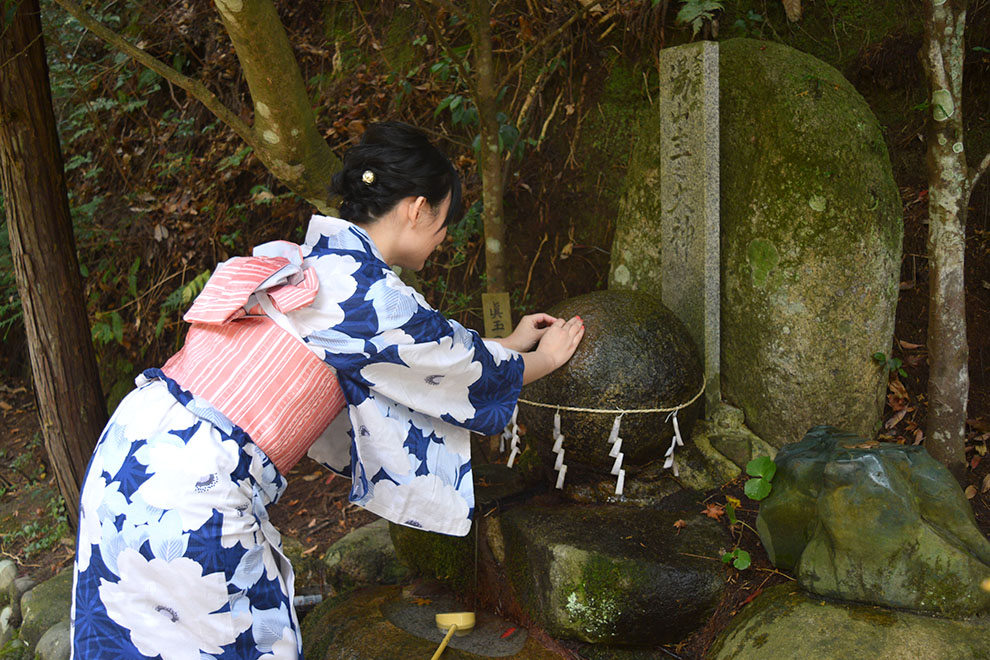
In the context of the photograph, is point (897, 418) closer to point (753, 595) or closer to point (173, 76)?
point (753, 595)

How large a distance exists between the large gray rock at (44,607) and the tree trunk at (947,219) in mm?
4742

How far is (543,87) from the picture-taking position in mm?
5625

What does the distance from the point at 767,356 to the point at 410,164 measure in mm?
2360

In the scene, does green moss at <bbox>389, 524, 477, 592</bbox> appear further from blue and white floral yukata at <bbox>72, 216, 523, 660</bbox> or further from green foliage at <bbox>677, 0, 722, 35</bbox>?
green foliage at <bbox>677, 0, 722, 35</bbox>

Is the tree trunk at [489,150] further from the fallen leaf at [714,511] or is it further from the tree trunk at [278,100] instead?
the fallen leaf at [714,511]

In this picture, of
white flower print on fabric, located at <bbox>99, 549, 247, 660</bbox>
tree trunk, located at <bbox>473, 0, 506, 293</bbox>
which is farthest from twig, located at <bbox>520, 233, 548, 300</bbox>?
white flower print on fabric, located at <bbox>99, 549, 247, 660</bbox>

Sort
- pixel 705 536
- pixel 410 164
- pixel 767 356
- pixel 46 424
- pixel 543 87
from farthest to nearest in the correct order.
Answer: pixel 543 87
pixel 46 424
pixel 767 356
pixel 705 536
pixel 410 164

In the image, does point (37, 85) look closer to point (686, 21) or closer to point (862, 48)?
point (686, 21)

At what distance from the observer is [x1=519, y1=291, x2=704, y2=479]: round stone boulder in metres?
3.25

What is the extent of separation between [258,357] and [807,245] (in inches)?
108

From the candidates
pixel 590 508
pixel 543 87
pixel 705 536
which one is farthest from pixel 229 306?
pixel 543 87

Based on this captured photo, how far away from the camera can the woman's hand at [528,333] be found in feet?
9.86

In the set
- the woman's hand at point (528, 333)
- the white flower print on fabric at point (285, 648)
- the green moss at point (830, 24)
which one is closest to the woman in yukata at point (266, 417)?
the white flower print on fabric at point (285, 648)

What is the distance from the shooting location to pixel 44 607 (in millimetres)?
4695
